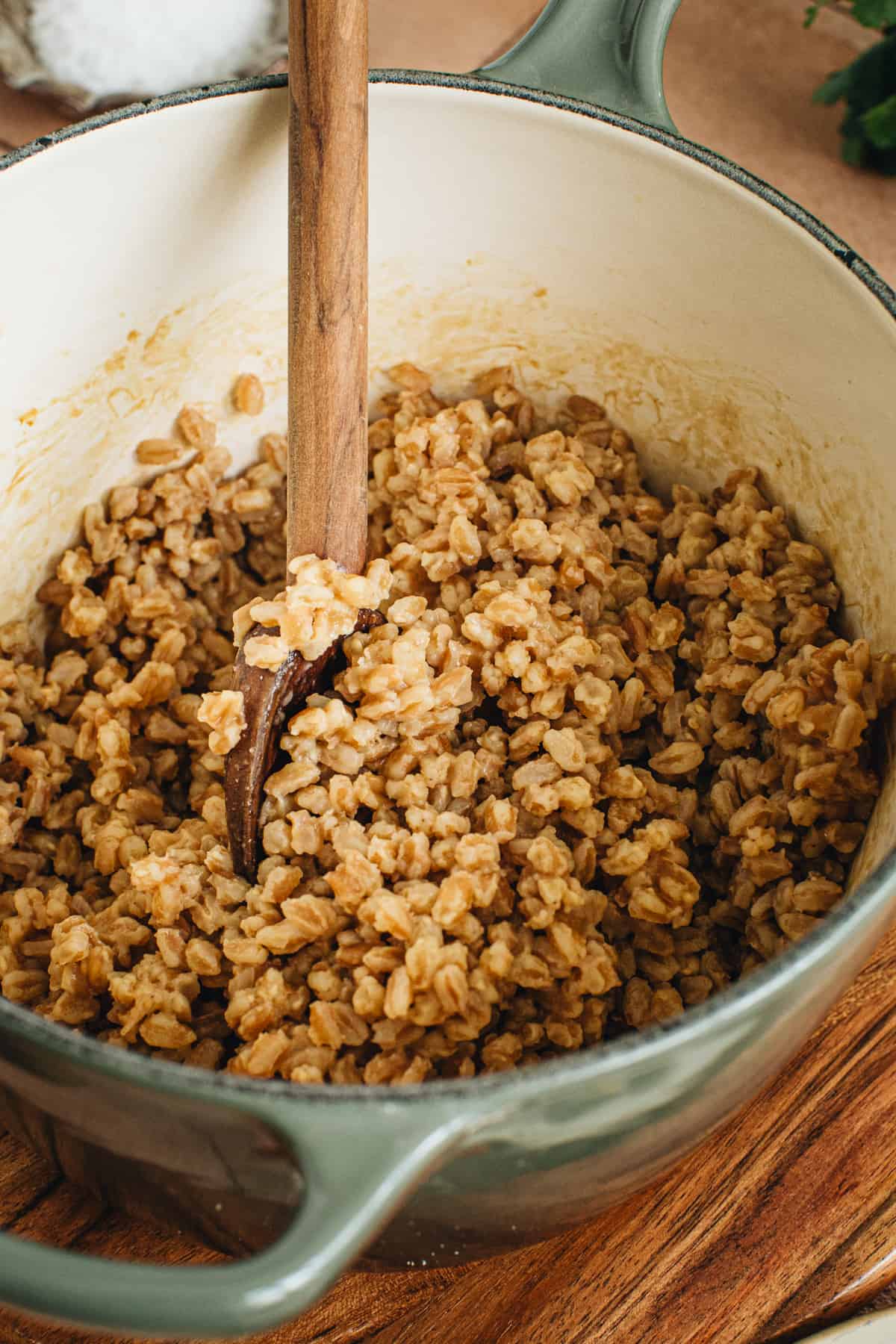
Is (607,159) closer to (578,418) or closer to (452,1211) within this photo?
(578,418)

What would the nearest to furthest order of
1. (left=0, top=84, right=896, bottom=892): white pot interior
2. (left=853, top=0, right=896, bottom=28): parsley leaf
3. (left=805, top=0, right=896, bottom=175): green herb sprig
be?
(left=0, top=84, right=896, bottom=892): white pot interior
(left=853, top=0, right=896, bottom=28): parsley leaf
(left=805, top=0, right=896, bottom=175): green herb sprig

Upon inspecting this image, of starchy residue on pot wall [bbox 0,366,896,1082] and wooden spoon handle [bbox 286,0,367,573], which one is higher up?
wooden spoon handle [bbox 286,0,367,573]

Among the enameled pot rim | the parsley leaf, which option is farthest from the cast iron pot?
the parsley leaf

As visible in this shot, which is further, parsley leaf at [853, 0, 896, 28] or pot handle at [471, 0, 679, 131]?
parsley leaf at [853, 0, 896, 28]

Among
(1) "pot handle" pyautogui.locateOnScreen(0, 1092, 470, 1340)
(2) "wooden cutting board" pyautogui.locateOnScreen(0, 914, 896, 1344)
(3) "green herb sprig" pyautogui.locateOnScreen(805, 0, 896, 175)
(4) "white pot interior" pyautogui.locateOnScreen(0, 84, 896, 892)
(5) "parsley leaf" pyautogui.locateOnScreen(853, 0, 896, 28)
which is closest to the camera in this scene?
(1) "pot handle" pyautogui.locateOnScreen(0, 1092, 470, 1340)

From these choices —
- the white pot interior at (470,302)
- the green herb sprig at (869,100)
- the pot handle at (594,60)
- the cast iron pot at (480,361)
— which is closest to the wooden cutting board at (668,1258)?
the cast iron pot at (480,361)

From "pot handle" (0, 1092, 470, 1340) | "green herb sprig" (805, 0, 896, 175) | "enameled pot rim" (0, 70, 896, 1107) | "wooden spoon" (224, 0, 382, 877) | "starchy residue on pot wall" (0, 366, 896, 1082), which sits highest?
"green herb sprig" (805, 0, 896, 175)

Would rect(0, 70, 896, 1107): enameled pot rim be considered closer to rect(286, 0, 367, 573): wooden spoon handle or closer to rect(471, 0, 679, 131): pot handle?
rect(286, 0, 367, 573): wooden spoon handle

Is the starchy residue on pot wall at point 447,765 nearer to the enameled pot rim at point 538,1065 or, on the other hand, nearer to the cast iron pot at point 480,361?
the cast iron pot at point 480,361
